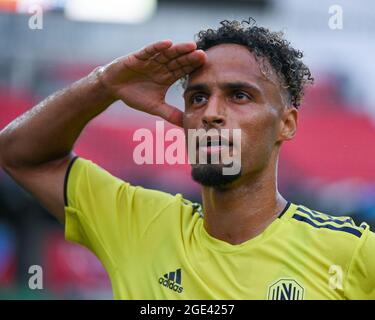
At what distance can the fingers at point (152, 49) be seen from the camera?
227 centimetres

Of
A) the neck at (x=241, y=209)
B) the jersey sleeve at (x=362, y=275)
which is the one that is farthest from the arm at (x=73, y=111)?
the jersey sleeve at (x=362, y=275)

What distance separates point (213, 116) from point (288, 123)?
1.36 ft

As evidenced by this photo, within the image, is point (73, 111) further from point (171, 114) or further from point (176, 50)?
point (176, 50)

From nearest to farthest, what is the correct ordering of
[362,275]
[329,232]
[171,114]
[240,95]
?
[362,275] < [329,232] < [240,95] < [171,114]

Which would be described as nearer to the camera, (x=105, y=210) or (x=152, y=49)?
(x=152, y=49)

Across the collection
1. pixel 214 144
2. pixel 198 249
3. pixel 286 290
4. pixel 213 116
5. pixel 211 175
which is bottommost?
pixel 286 290

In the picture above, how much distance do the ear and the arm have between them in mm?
A: 419

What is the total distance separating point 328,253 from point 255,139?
500 mm

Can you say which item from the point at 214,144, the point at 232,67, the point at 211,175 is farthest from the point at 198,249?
the point at 232,67

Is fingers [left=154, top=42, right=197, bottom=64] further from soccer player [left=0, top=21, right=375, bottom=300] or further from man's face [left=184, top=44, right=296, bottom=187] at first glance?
man's face [left=184, top=44, right=296, bottom=187]

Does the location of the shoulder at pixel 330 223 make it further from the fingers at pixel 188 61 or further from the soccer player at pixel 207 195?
the fingers at pixel 188 61

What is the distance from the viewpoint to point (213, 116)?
7.48 feet

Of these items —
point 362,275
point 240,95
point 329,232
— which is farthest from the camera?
point 240,95

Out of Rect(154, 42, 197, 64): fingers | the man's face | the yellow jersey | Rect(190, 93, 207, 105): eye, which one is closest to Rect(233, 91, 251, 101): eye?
the man's face
